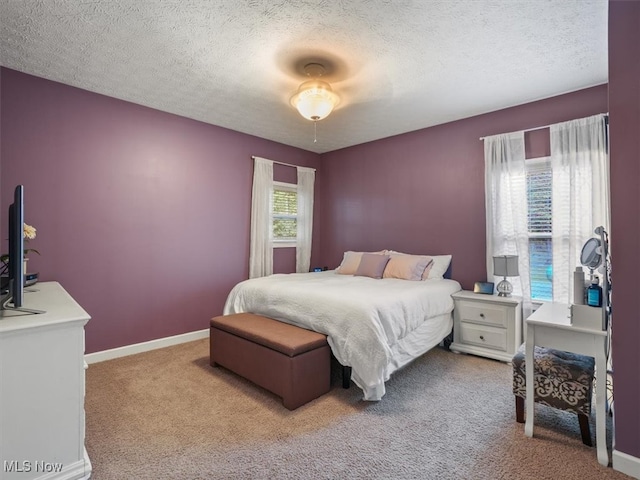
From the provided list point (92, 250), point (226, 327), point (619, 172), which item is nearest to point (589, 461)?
point (619, 172)

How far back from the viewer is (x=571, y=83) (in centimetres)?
284

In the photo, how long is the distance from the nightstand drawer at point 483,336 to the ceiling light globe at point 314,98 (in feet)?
8.22

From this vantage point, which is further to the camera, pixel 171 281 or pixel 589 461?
pixel 171 281

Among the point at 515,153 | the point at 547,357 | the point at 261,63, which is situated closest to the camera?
the point at 547,357

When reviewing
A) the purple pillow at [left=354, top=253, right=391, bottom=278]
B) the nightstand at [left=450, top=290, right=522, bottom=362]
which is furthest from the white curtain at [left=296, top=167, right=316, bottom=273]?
the nightstand at [left=450, top=290, right=522, bottom=362]

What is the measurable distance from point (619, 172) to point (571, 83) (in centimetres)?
173

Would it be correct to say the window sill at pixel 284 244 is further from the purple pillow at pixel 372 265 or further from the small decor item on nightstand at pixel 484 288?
the small decor item on nightstand at pixel 484 288

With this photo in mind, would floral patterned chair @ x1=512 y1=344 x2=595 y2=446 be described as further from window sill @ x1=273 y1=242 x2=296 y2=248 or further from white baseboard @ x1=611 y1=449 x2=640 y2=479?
window sill @ x1=273 y1=242 x2=296 y2=248

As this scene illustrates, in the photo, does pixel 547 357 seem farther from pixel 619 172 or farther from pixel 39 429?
pixel 39 429

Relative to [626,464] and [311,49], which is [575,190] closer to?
[626,464]

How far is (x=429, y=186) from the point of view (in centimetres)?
399

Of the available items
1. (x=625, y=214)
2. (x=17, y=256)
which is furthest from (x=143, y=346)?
(x=625, y=214)

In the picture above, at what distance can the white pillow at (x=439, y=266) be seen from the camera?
3.64 meters

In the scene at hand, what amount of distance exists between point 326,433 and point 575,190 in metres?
2.98
